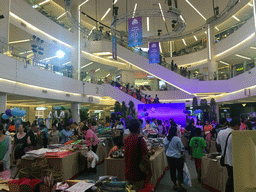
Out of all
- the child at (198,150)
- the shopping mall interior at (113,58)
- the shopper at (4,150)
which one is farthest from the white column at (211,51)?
the shopper at (4,150)

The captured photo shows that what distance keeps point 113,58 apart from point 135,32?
19.7 ft

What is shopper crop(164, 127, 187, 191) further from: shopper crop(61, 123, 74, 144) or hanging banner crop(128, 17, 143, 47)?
hanging banner crop(128, 17, 143, 47)

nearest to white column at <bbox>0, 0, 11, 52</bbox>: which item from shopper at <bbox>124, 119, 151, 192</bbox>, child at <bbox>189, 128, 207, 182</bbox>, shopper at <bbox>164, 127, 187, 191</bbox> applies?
shopper at <bbox>164, 127, 187, 191</bbox>

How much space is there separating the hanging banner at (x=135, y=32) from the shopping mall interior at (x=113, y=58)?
13 cm

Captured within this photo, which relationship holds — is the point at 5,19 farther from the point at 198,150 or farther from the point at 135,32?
the point at 198,150

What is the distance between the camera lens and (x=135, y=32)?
545 inches

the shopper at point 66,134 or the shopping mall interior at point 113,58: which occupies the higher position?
the shopping mall interior at point 113,58

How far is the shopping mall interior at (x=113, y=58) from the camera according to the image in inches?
536

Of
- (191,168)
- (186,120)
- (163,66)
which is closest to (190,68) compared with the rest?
(163,66)

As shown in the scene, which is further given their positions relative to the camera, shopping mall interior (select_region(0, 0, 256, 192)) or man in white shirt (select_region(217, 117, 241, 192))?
shopping mall interior (select_region(0, 0, 256, 192))

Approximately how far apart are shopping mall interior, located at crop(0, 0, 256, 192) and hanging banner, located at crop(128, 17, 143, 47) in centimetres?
13

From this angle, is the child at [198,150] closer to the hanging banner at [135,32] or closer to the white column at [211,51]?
the hanging banner at [135,32]

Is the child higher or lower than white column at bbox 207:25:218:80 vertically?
lower

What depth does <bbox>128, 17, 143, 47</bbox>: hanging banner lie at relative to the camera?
13.7 meters
